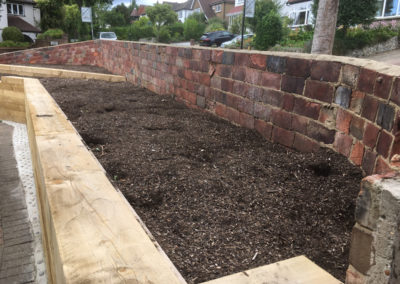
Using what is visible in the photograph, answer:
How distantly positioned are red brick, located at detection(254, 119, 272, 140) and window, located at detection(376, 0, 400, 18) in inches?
924

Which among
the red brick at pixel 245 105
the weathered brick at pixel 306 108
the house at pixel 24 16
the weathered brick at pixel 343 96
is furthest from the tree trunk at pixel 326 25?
the house at pixel 24 16

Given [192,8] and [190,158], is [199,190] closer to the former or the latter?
[190,158]

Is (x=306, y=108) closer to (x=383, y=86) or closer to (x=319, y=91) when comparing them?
(x=319, y=91)

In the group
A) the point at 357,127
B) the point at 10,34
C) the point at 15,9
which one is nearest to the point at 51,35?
the point at 10,34

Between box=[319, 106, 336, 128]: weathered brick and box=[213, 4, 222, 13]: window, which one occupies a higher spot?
box=[213, 4, 222, 13]: window

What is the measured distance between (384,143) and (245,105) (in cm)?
177

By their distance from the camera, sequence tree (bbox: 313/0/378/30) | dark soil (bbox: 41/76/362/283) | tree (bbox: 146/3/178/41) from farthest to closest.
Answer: tree (bbox: 146/3/178/41), tree (bbox: 313/0/378/30), dark soil (bbox: 41/76/362/283)

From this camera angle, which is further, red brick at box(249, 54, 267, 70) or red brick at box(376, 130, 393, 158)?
red brick at box(249, 54, 267, 70)

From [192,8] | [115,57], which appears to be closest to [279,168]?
[115,57]

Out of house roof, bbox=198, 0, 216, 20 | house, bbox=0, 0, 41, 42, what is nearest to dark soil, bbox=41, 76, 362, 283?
house, bbox=0, 0, 41, 42

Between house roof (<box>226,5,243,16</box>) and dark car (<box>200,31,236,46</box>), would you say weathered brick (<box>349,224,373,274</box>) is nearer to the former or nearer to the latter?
dark car (<box>200,31,236,46</box>)

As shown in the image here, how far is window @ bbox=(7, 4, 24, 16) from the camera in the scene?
37.8 metres

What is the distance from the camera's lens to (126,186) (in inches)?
95.5

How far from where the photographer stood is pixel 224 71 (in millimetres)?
3998
